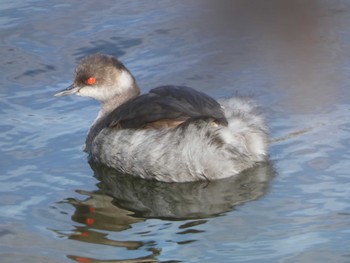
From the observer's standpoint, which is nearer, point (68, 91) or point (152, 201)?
point (152, 201)

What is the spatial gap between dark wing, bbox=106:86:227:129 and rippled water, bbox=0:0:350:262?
1.31 ft

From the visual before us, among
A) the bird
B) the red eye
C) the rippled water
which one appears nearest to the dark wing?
the bird

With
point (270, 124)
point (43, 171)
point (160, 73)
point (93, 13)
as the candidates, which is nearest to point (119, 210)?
point (43, 171)

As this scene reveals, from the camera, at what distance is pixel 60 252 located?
4.44m

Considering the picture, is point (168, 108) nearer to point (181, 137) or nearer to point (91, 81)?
point (181, 137)

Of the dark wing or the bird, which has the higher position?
the dark wing

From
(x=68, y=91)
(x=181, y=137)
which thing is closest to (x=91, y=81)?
(x=68, y=91)

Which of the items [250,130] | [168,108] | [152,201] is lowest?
[152,201]

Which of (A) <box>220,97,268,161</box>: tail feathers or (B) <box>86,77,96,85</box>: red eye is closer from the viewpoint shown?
(A) <box>220,97,268,161</box>: tail feathers

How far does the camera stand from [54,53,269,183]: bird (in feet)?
17.8

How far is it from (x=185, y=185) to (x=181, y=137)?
33cm

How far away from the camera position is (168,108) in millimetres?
5598

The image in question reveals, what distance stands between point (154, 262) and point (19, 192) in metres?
1.63

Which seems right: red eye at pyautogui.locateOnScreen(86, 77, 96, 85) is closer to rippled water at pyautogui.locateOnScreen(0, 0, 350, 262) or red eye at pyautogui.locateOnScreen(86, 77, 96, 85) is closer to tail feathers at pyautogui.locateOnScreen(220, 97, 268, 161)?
rippled water at pyautogui.locateOnScreen(0, 0, 350, 262)
